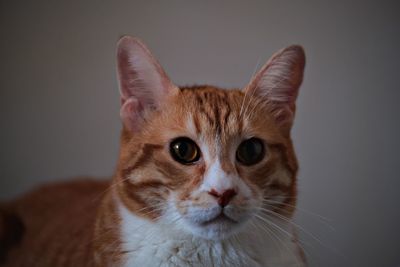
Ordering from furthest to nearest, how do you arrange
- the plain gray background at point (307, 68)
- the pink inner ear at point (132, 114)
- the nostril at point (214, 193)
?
1. the plain gray background at point (307, 68)
2. the pink inner ear at point (132, 114)
3. the nostril at point (214, 193)

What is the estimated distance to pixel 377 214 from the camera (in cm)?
144

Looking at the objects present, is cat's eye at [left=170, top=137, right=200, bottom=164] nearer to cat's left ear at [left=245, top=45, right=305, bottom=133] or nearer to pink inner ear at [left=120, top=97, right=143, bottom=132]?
pink inner ear at [left=120, top=97, right=143, bottom=132]

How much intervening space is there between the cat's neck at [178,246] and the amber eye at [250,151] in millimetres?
168

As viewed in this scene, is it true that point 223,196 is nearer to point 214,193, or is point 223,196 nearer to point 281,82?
point 214,193

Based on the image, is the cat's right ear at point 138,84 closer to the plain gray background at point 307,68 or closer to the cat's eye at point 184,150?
the cat's eye at point 184,150

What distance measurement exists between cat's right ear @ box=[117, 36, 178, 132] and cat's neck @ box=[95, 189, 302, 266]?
0.80 ft

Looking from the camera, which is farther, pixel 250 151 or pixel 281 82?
pixel 281 82

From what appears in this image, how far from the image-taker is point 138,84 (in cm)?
119

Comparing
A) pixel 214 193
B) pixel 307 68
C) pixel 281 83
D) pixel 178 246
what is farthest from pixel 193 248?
pixel 307 68

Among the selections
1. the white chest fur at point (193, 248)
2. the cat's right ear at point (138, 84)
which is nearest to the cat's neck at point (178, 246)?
the white chest fur at point (193, 248)

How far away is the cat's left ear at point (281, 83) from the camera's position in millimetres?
1197

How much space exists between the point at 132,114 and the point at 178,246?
0.38 metres

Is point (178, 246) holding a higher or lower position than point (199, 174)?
lower

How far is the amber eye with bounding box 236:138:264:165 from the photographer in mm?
1128
